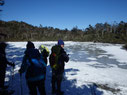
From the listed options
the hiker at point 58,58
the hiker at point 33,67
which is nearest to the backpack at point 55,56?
the hiker at point 58,58

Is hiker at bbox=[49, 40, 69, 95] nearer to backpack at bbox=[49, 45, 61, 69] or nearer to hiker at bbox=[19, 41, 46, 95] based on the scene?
backpack at bbox=[49, 45, 61, 69]

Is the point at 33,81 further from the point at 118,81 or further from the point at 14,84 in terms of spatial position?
the point at 118,81

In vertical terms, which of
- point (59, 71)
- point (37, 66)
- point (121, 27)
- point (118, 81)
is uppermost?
point (121, 27)

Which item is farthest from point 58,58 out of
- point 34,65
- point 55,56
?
point 34,65

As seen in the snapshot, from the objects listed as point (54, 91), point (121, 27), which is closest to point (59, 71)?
point (54, 91)

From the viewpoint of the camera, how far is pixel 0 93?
3.47 meters

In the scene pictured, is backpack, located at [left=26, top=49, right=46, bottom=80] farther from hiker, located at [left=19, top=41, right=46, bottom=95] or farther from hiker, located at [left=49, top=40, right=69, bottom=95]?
hiker, located at [left=49, top=40, right=69, bottom=95]

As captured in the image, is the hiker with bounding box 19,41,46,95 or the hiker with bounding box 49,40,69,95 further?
the hiker with bounding box 49,40,69,95

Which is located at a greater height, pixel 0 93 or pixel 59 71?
pixel 59 71

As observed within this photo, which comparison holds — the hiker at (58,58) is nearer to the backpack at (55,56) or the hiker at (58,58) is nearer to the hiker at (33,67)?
the backpack at (55,56)

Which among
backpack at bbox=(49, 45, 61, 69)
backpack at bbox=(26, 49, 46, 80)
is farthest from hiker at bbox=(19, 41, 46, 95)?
backpack at bbox=(49, 45, 61, 69)

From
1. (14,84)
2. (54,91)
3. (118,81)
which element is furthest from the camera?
(118,81)

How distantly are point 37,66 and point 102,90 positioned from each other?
119 inches

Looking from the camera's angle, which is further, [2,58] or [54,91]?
[54,91]
